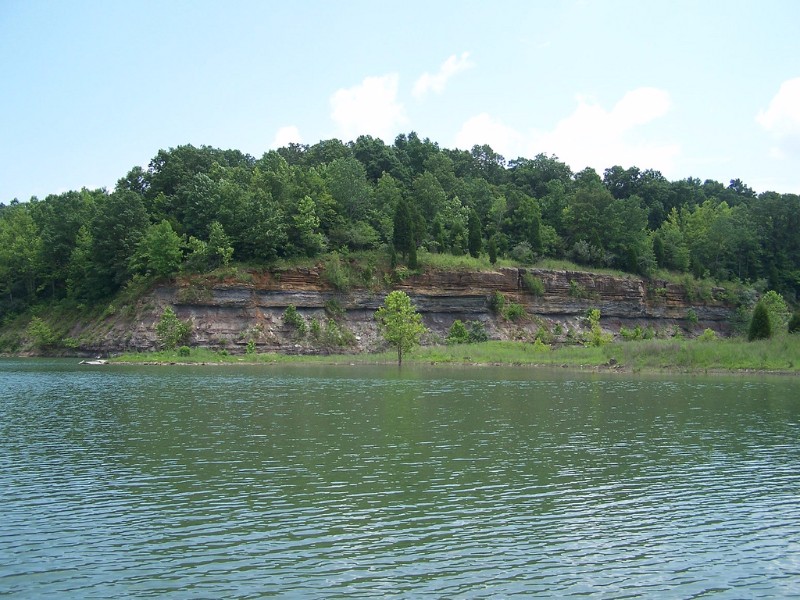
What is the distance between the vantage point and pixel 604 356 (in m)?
71.0

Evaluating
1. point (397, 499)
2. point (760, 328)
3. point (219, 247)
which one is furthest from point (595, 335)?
point (397, 499)

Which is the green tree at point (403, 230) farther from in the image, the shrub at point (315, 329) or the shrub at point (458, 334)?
the shrub at point (315, 329)

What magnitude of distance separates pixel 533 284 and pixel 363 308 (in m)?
25.4

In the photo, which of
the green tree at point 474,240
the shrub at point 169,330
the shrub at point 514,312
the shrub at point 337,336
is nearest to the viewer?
the shrub at point 169,330

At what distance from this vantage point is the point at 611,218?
120 m

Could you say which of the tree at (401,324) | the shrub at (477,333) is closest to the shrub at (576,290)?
the shrub at (477,333)

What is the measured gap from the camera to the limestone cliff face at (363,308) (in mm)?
85000

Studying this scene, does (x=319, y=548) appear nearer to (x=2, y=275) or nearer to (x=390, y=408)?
(x=390, y=408)

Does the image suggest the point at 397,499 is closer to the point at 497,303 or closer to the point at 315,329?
the point at 315,329

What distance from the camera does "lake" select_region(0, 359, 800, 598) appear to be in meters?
14.3

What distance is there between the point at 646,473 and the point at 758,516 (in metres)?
5.05

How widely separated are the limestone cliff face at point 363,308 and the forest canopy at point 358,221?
4.33 metres

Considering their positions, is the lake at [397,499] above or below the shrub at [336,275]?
below

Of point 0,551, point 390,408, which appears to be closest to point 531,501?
point 0,551
